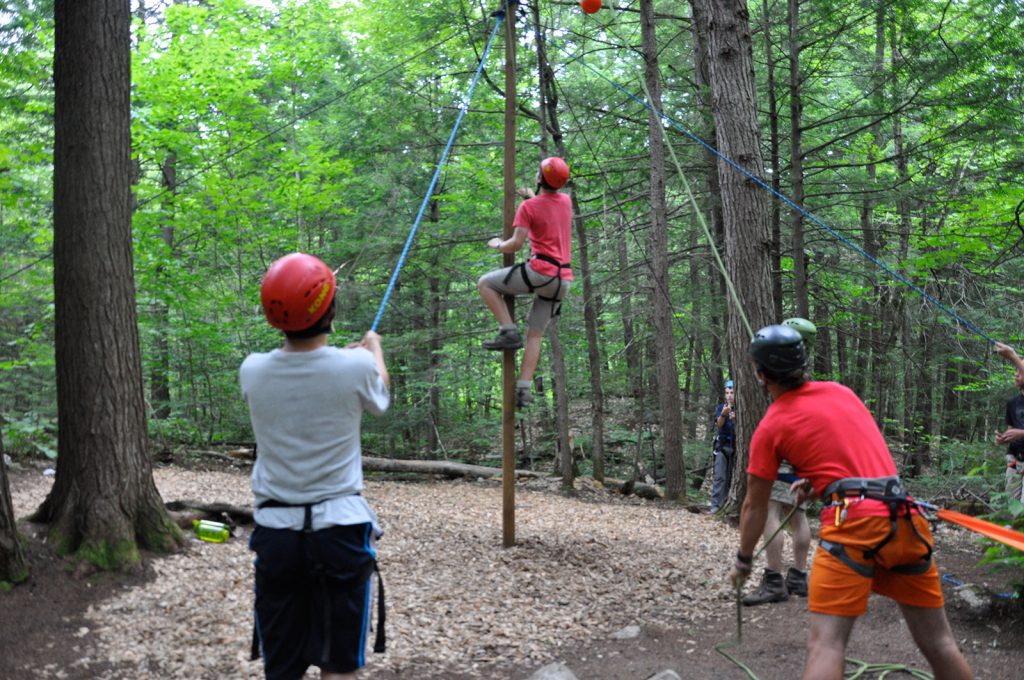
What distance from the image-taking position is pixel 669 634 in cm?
541

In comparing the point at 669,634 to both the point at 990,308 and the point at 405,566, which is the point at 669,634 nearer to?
the point at 405,566

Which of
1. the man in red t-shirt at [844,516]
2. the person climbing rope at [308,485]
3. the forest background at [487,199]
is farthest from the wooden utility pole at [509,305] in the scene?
the person climbing rope at [308,485]

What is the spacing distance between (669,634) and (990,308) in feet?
31.1

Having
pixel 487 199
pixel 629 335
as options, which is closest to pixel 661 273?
pixel 487 199

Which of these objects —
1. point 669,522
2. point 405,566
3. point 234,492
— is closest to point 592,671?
point 405,566

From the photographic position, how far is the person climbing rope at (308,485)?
2600mm

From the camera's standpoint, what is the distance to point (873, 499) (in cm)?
298

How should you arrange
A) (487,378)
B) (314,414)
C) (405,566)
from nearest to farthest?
(314,414) < (405,566) < (487,378)

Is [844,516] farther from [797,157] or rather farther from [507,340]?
[797,157]

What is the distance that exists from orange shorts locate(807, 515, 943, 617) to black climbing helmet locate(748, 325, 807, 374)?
0.64m

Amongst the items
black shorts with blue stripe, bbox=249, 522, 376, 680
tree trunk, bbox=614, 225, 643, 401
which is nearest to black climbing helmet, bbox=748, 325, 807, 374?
black shorts with blue stripe, bbox=249, 522, 376, 680

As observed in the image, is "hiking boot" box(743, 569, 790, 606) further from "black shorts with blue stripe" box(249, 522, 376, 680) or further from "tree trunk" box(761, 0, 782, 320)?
"tree trunk" box(761, 0, 782, 320)

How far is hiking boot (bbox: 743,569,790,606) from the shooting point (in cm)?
580

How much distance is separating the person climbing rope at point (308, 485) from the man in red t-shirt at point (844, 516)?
161 cm
